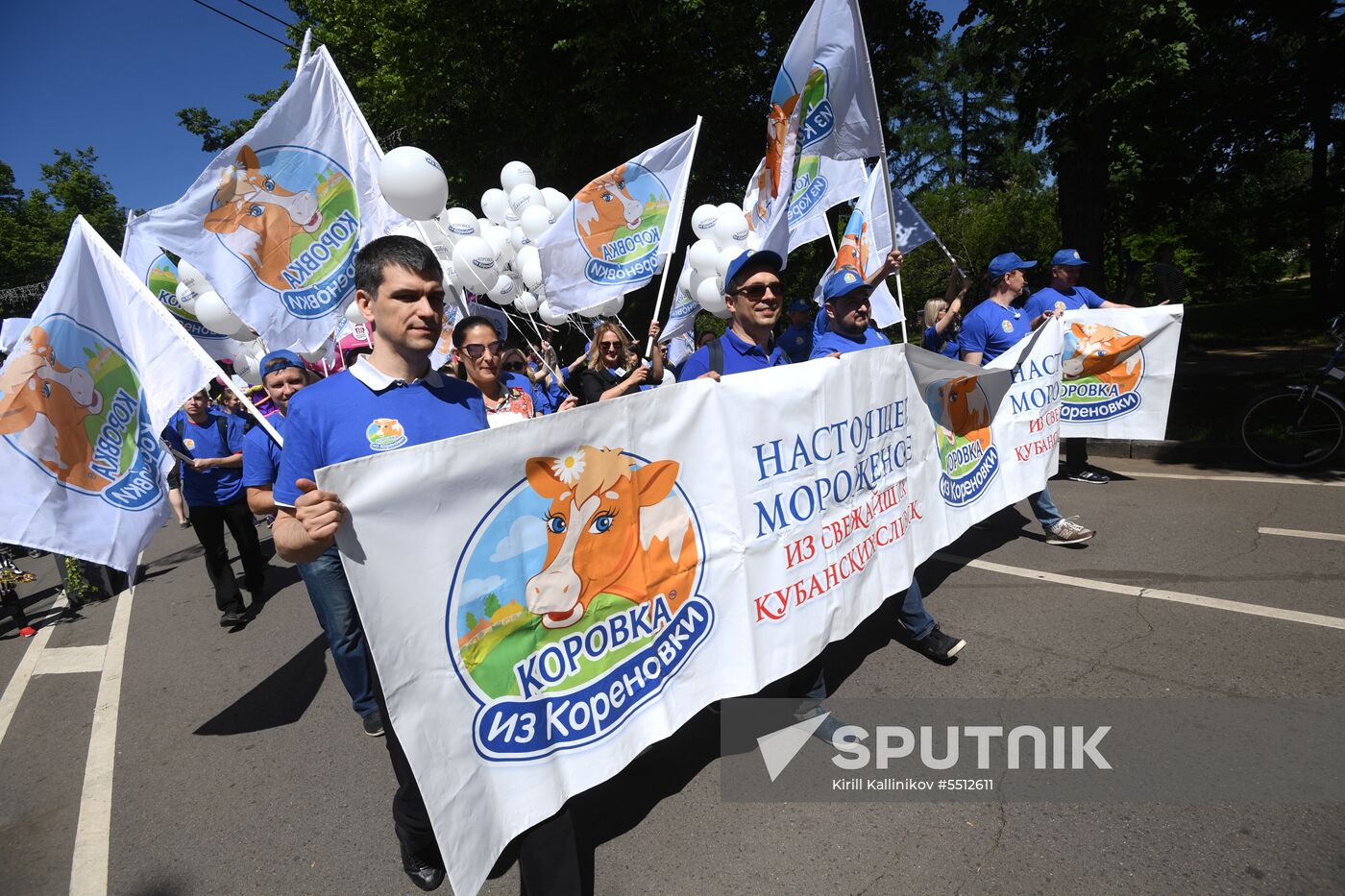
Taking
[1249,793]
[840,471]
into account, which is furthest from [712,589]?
[1249,793]

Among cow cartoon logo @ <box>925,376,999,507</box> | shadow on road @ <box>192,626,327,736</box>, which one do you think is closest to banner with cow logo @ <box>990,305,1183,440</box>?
cow cartoon logo @ <box>925,376,999,507</box>

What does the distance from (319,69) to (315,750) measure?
3682 millimetres

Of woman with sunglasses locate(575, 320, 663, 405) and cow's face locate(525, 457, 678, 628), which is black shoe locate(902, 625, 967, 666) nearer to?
cow's face locate(525, 457, 678, 628)

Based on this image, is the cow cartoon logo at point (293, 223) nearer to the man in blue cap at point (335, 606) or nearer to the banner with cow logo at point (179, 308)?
the man in blue cap at point (335, 606)

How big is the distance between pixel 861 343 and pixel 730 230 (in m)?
4.71

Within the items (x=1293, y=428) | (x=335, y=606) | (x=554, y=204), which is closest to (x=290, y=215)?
(x=335, y=606)

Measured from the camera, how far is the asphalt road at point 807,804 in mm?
2299

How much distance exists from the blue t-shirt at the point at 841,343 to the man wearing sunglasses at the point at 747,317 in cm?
37

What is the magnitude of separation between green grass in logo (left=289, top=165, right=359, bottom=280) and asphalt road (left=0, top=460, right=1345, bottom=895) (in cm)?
248

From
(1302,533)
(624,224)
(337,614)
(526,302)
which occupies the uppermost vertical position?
(624,224)

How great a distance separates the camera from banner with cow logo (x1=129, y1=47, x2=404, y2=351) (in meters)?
3.63

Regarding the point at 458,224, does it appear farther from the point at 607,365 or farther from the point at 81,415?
the point at 81,415

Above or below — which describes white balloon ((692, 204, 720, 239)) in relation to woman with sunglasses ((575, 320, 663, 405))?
above

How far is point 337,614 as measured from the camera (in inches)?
129
